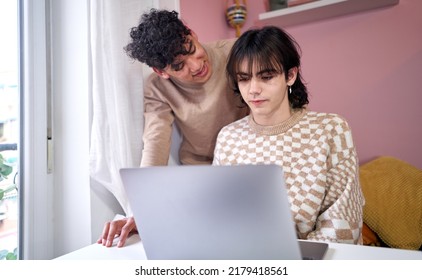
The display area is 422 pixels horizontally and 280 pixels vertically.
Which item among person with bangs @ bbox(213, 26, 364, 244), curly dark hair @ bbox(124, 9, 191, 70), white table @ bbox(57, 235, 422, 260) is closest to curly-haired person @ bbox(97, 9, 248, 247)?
curly dark hair @ bbox(124, 9, 191, 70)

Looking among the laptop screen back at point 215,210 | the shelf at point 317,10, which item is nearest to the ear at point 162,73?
the laptop screen back at point 215,210

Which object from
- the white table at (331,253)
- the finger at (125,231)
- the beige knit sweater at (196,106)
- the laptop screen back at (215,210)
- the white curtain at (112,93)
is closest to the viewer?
the laptop screen back at (215,210)

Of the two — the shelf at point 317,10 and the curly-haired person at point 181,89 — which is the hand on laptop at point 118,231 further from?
the shelf at point 317,10

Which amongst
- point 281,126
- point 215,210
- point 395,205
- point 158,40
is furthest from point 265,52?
point 395,205

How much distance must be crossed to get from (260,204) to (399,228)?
3.65 ft

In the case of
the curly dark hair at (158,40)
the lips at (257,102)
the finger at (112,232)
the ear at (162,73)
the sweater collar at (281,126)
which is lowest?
the finger at (112,232)

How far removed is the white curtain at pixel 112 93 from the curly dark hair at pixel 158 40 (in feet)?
0.24

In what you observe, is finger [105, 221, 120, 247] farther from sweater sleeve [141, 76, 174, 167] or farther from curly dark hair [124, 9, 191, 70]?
curly dark hair [124, 9, 191, 70]

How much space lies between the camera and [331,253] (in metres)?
0.64

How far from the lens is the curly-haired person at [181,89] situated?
109 cm

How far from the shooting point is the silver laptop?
0.44 m

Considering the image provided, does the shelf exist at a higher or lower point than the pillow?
higher

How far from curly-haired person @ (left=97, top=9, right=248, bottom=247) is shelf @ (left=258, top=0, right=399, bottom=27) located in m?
0.57

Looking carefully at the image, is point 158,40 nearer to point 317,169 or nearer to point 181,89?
point 181,89
